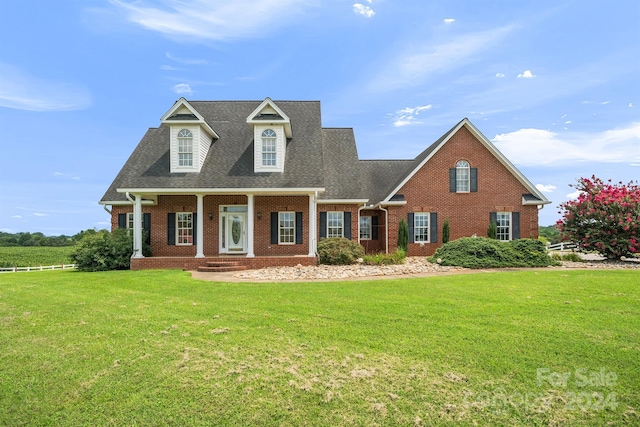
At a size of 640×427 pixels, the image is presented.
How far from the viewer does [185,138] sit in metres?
17.9

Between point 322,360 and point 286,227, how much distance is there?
14.0 meters

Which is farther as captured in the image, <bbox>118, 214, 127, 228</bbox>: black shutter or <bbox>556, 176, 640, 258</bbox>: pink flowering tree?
<bbox>118, 214, 127, 228</bbox>: black shutter

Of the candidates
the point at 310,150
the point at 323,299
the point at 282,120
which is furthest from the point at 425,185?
the point at 323,299

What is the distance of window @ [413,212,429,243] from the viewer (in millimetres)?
21312

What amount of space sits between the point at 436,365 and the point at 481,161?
18861 millimetres

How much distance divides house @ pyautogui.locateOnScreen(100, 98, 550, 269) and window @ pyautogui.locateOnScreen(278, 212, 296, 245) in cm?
5

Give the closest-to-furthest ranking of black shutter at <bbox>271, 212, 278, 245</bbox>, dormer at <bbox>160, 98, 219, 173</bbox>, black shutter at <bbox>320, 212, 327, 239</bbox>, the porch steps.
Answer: the porch steps < dormer at <bbox>160, 98, 219, 173</bbox> < black shutter at <bbox>271, 212, 278, 245</bbox> < black shutter at <bbox>320, 212, 327, 239</bbox>

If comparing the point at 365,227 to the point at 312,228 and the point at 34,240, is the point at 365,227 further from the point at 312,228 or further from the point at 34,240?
the point at 34,240

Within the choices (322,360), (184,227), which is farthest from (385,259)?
(322,360)

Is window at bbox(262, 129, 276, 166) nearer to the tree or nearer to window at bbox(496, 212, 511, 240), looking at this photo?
the tree

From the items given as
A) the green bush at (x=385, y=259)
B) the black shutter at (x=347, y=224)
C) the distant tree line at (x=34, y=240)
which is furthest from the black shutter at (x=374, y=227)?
the distant tree line at (x=34, y=240)

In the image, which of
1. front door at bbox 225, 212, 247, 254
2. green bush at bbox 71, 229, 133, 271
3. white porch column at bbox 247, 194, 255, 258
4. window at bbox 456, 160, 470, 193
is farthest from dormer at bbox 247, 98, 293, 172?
window at bbox 456, 160, 470, 193

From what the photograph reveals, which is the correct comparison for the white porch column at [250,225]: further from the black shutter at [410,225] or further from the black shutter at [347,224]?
the black shutter at [410,225]

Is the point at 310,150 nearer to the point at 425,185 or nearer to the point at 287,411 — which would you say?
the point at 425,185
